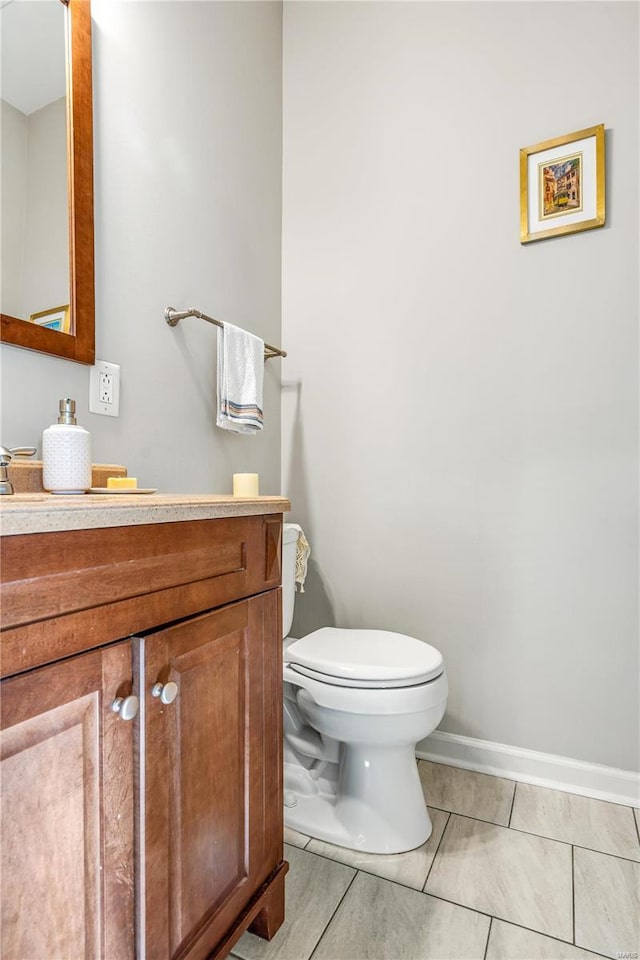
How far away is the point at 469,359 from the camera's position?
173 centimetres

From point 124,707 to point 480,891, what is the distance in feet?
3.38

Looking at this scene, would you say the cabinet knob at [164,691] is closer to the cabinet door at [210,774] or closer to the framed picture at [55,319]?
the cabinet door at [210,774]

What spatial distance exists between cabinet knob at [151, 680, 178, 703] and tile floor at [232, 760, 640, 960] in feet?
2.26

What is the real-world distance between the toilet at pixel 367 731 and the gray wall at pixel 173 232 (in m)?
0.66

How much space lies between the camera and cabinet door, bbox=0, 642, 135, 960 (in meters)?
0.54

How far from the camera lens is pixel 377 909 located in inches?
44.3

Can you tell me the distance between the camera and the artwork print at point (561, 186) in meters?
1.57

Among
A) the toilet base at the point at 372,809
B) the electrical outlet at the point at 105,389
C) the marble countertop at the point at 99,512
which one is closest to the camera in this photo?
the marble countertop at the point at 99,512

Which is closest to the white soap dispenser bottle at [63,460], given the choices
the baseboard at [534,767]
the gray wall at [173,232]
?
the gray wall at [173,232]

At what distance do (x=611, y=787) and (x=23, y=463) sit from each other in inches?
70.6

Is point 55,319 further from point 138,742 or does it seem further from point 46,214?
point 138,742

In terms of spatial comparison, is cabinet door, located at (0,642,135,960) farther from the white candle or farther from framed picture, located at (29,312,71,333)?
the white candle

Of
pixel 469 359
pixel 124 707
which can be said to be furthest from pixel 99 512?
pixel 469 359

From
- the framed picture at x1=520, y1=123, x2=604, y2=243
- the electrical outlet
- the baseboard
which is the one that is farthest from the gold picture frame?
the baseboard
